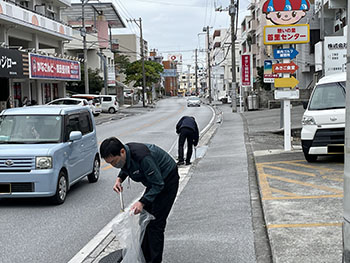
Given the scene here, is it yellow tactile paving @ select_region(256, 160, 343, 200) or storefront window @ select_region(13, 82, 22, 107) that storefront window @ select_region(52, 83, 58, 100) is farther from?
yellow tactile paving @ select_region(256, 160, 343, 200)

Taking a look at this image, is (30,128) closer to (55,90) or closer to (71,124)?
(71,124)

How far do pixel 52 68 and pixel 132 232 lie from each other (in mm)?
32726

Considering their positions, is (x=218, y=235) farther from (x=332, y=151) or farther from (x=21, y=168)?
(x=332, y=151)

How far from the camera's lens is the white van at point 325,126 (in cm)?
1091

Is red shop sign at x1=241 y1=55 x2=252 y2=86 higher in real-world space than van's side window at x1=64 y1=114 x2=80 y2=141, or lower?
higher

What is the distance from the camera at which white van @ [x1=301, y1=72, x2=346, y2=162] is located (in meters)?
10.9

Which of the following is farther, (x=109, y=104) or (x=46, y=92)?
(x=109, y=104)

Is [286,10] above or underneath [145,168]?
above

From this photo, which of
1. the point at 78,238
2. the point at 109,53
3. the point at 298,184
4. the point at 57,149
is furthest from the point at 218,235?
the point at 109,53

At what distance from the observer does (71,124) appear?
32.3 ft

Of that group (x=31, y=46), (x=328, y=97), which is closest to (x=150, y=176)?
(x=328, y=97)

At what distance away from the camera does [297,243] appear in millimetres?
5504

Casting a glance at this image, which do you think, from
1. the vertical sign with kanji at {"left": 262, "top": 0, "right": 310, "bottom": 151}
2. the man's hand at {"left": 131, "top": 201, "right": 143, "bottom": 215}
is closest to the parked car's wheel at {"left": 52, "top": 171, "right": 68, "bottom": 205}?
the man's hand at {"left": 131, "top": 201, "right": 143, "bottom": 215}

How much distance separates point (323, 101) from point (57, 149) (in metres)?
6.51
